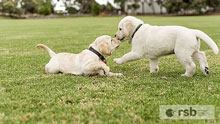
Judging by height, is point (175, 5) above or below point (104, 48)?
above

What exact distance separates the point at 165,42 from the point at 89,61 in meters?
1.45

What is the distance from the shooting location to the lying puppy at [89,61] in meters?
4.50

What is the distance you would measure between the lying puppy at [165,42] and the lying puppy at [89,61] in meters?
0.39

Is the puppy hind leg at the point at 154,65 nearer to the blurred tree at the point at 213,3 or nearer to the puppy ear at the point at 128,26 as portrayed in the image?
the puppy ear at the point at 128,26

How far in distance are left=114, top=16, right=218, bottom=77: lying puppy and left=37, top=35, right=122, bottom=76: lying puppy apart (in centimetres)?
39

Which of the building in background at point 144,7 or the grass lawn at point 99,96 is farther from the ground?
the building in background at point 144,7

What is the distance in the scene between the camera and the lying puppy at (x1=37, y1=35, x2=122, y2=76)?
177 inches

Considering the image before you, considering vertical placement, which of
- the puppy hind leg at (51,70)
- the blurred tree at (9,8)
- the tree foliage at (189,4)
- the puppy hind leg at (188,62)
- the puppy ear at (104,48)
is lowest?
the puppy hind leg at (51,70)

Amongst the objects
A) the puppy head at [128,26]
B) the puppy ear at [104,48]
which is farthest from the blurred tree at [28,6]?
the puppy ear at [104,48]

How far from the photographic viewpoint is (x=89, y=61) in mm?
4496

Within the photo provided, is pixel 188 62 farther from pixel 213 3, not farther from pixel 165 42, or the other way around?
pixel 213 3

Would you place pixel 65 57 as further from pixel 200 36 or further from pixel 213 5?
pixel 213 5

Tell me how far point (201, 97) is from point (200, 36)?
53.0 inches

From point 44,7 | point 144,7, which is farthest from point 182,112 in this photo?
point 144,7
